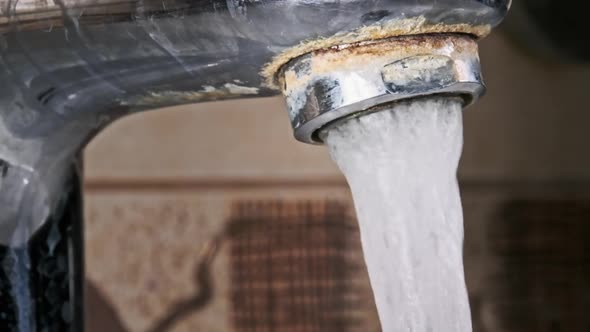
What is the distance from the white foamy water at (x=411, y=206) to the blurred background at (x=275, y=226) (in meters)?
0.32

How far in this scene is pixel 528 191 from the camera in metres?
0.65

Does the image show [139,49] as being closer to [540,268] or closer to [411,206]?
[411,206]

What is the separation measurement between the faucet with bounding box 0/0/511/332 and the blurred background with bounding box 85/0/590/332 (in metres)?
0.27

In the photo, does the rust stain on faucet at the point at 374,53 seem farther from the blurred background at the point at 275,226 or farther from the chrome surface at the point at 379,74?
the blurred background at the point at 275,226

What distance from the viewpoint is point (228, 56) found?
22cm

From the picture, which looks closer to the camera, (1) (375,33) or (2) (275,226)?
(1) (375,33)

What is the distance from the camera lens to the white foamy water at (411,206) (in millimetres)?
224

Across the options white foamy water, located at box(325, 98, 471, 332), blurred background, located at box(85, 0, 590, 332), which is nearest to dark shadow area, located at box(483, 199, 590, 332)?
blurred background, located at box(85, 0, 590, 332)

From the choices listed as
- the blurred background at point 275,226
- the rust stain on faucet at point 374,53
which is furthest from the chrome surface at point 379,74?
the blurred background at point 275,226

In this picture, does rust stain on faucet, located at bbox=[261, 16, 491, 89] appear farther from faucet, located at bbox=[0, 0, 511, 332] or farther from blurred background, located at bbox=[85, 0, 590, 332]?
blurred background, located at bbox=[85, 0, 590, 332]

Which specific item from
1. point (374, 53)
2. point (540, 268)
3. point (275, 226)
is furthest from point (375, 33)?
point (540, 268)

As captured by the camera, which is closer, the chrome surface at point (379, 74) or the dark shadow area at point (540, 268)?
the chrome surface at point (379, 74)

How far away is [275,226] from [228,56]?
352 mm

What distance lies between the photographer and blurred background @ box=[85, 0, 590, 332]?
21.1 inches
